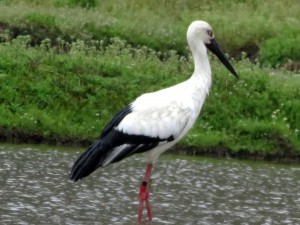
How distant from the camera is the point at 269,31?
87.4ft

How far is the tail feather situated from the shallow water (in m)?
0.50

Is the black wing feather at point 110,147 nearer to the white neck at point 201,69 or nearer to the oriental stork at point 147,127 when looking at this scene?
the oriental stork at point 147,127

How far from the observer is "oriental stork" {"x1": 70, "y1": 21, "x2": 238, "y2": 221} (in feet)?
37.2

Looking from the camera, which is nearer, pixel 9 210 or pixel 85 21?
pixel 9 210

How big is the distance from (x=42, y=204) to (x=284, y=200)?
10.2 feet

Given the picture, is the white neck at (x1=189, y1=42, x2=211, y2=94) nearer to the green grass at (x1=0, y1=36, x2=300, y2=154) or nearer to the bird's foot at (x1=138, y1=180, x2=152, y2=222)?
the bird's foot at (x1=138, y1=180, x2=152, y2=222)

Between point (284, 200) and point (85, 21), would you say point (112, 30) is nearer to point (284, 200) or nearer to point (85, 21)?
point (85, 21)

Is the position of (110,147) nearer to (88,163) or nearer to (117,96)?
(88,163)

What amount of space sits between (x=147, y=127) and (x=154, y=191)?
2100 millimetres

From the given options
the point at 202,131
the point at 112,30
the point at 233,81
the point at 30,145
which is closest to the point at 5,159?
the point at 30,145

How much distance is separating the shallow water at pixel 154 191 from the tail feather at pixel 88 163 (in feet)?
1.64

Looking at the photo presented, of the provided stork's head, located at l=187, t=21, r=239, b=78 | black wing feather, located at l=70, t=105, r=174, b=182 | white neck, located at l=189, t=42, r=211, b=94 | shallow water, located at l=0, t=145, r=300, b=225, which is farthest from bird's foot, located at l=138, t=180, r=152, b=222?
stork's head, located at l=187, t=21, r=239, b=78

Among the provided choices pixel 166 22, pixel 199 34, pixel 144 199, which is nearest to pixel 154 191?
pixel 144 199

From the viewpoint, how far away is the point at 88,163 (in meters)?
11.2
